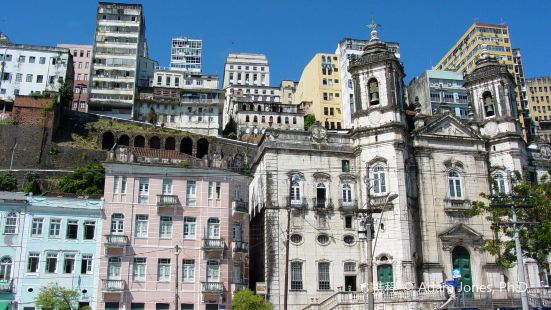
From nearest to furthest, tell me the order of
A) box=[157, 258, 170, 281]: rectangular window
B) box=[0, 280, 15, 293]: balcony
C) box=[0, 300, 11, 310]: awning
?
box=[0, 300, 11, 310]: awning
box=[0, 280, 15, 293]: balcony
box=[157, 258, 170, 281]: rectangular window

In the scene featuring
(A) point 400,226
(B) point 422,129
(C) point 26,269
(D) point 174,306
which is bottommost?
(D) point 174,306

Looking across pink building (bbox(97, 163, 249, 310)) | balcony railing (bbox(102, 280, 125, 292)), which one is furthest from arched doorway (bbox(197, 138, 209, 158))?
balcony railing (bbox(102, 280, 125, 292))

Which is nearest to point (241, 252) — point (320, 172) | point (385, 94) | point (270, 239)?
point (270, 239)

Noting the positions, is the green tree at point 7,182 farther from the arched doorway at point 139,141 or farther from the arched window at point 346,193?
the arched window at point 346,193

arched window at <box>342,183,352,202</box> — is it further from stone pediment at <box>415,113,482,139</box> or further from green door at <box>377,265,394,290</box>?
stone pediment at <box>415,113,482,139</box>

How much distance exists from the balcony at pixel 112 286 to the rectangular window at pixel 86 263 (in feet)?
5.01

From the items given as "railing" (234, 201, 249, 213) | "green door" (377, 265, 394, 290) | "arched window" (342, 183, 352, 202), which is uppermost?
"arched window" (342, 183, 352, 202)

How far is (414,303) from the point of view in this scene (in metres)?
38.6

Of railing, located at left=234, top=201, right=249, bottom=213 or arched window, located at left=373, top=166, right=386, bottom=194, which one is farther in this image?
arched window, located at left=373, top=166, right=386, bottom=194

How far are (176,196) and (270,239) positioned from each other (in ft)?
26.5

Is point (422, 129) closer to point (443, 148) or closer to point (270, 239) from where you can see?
point (443, 148)

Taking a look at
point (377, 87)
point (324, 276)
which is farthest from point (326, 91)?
point (324, 276)

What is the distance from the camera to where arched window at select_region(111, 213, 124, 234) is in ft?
131

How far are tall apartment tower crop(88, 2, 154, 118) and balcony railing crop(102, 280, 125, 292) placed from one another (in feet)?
204
